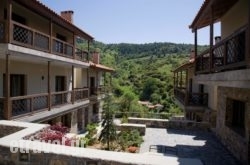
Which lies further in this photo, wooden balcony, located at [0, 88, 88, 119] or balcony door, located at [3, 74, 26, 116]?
balcony door, located at [3, 74, 26, 116]

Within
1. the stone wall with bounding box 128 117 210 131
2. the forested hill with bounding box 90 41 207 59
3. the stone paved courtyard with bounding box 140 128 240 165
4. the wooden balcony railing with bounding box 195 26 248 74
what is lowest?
the stone paved courtyard with bounding box 140 128 240 165

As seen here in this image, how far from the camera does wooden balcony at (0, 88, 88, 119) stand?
10646 mm

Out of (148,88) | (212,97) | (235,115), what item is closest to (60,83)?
(212,97)

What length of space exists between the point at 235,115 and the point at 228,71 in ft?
20.8

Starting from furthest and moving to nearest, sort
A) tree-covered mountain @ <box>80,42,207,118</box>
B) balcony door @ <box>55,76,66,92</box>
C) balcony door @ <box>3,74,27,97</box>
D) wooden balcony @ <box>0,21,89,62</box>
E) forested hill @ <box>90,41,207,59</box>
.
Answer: forested hill @ <box>90,41,207,59</box>
tree-covered mountain @ <box>80,42,207,118</box>
balcony door @ <box>55,76,66,92</box>
balcony door @ <box>3,74,27,97</box>
wooden balcony @ <box>0,21,89,62</box>

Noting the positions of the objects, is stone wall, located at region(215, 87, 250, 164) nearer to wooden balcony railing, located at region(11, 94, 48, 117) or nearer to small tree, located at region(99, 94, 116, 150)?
small tree, located at region(99, 94, 116, 150)

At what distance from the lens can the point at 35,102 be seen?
13.8 meters

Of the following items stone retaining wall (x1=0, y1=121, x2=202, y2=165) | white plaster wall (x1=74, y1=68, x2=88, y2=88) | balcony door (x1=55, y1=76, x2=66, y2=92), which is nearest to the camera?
stone retaining wall (x1=0, y1=121, x2=202, y2=165)

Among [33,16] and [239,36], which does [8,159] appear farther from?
[33,16]

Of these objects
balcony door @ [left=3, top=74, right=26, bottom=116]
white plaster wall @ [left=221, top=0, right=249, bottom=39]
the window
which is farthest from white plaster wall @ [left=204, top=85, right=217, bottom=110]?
balcony door @ [left=3, top=74, right=26, bottom=116]

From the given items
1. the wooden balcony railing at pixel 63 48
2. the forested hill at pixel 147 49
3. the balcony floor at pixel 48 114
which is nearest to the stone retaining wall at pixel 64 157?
the balcony floor at pixel 48 114

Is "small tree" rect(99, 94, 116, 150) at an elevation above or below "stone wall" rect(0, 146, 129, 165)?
below

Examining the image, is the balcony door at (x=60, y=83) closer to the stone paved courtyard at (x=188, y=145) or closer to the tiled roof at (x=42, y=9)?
the tiled roof at (x=42, y=9)

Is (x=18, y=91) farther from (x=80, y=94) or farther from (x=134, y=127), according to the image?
(x=134, y=127)
